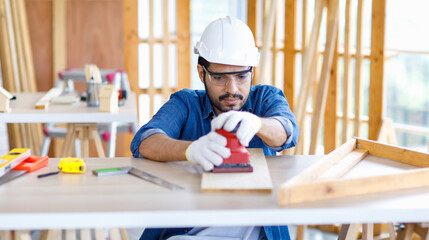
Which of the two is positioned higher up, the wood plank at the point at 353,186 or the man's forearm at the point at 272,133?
the man's forearm at the point at 272,133

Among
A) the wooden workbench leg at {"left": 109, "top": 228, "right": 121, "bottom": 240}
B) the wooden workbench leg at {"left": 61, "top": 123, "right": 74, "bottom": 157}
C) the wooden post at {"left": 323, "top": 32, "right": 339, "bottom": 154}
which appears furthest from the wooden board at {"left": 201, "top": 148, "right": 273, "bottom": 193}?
the wooden post at {"left": 323, "top": 32, "right": 339, "bottom": 154}

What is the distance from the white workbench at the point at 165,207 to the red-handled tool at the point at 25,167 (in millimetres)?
58

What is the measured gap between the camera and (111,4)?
16.8 ft

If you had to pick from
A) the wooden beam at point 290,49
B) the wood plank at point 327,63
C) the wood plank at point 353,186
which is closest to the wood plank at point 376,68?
the wood plank at point 327,63

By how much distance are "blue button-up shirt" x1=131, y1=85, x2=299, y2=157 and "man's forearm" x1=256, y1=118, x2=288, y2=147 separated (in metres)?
0.11

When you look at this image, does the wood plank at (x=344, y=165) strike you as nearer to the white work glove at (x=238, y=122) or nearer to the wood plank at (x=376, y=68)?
the white work glove at (x=238, y=122)

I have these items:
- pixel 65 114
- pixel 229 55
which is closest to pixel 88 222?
pixel 229 55

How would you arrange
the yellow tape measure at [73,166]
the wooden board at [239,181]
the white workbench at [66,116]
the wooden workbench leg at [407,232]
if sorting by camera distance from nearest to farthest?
1. the wooden board at [239,181]
2. the yellow tape measure at [73,166]
3. the wooden workbench leg at [407,232]
4. the white workbench at [66,116]

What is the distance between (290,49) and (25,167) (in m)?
2.93

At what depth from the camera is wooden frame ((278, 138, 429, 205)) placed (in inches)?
62.0

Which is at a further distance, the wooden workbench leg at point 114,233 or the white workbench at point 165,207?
the wooden workbench leg at point 114,233

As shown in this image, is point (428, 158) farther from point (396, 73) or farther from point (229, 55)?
point (396, 73)

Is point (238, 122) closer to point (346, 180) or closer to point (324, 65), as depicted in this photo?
point (346, 180)

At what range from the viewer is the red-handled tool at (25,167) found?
6.00 ft
